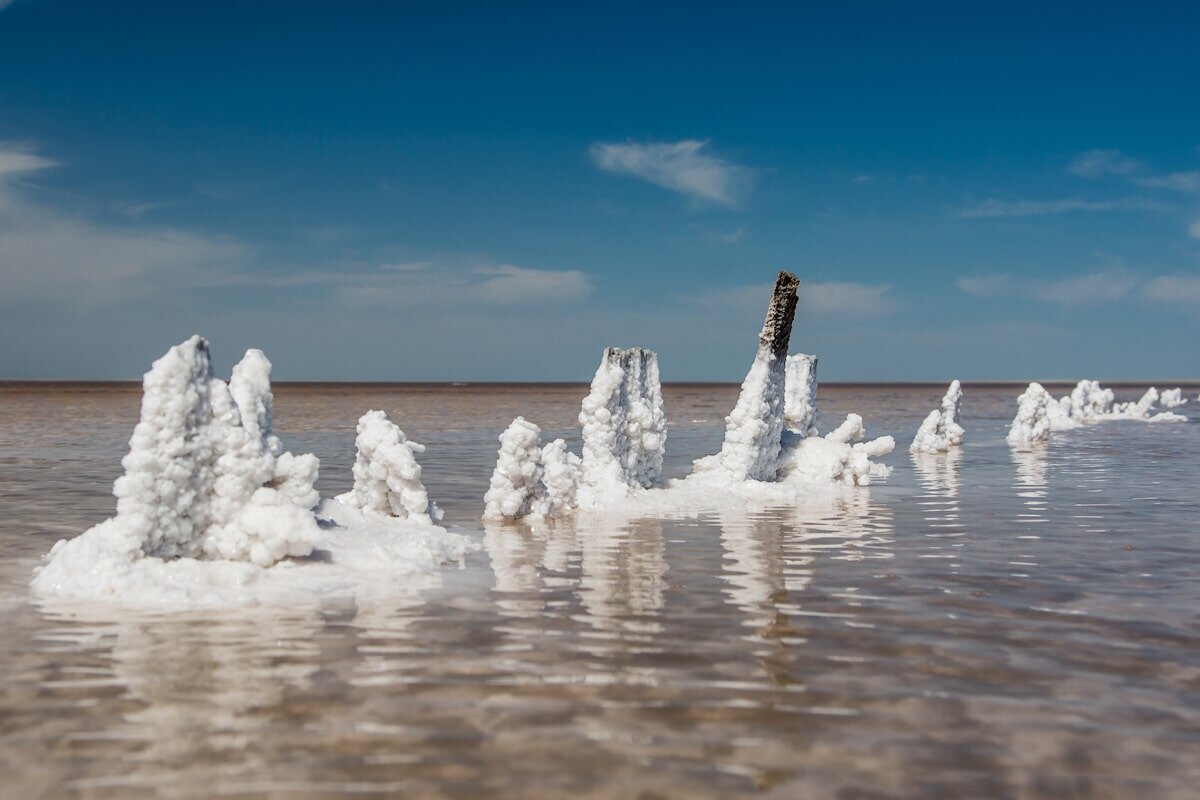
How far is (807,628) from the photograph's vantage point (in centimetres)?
Answer: 786

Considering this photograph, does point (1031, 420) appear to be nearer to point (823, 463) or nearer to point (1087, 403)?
point (823, 463)

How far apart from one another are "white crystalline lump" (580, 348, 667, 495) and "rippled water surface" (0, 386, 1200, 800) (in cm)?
340

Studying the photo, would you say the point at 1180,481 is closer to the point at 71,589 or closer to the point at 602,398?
the point at 602,398

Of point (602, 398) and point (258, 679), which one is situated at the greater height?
point (602, 398)

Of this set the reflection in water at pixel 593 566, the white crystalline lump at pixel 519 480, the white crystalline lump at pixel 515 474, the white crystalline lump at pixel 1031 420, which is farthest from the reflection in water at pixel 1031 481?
the white crystalline lump at pixel 515 474

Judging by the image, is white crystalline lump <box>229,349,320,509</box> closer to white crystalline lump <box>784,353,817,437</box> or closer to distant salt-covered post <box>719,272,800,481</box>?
distant salt-covered post <box>719,272,800,481</box>

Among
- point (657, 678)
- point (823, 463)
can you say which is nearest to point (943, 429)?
point (823, 463)

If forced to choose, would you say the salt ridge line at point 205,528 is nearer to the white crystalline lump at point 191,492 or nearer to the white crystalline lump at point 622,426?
the white crystalline lump at point 191,492

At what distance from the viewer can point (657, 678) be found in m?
6.54

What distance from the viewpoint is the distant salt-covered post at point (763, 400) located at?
56.5ft

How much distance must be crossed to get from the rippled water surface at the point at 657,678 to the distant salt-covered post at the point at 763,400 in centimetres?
495

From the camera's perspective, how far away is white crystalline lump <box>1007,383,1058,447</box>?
3094 centimetres

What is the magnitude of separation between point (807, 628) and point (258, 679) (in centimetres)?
387

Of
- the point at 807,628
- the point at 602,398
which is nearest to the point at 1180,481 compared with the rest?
the point at 602,398
